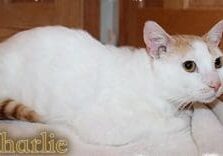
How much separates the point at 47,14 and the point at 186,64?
141 centimetres

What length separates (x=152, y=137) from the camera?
1.07 metres

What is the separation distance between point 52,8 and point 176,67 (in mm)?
1375

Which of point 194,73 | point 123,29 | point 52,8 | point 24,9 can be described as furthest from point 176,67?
point 24,9

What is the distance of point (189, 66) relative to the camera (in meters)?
1.05

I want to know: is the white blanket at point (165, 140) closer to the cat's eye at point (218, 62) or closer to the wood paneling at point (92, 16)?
the cat's eye at point (218, 62)

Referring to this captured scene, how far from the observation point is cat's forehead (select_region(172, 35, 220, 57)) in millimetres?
1065

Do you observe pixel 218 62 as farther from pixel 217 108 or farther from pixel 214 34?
pixel 217 108

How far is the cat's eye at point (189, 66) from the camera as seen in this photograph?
1.05 metres

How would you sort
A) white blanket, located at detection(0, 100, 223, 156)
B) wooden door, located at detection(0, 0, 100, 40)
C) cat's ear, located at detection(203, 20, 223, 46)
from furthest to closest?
wooden door, located at detection(0, 0, 100, 40), cat's ear, located at detection(203, 20, 223, 46), white blanket, located at detection(0, 100, 223, 156)

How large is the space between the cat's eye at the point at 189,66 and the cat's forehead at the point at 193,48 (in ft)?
0.08

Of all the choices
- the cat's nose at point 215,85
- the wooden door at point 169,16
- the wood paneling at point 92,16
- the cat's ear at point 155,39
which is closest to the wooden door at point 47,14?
the wood paneling at point 92,16

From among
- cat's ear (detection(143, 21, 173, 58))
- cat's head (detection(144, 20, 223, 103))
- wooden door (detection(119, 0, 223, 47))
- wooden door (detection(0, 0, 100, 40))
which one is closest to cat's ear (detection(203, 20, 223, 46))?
cat's head (detection(144, 20, 223, 103))

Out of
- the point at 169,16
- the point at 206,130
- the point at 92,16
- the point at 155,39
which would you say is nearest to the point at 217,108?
the point at 206,130

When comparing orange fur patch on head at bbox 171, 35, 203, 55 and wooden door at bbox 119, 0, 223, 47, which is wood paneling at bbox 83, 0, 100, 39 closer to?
wooden door at bbox 119, 0, 223, 47
